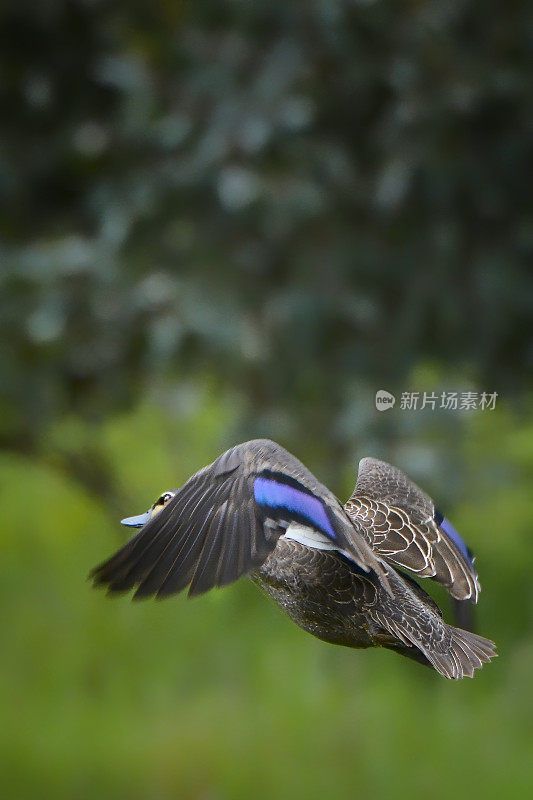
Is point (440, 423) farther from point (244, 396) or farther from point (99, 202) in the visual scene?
point (99, 202)

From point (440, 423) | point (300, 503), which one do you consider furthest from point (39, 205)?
point (300, 503)

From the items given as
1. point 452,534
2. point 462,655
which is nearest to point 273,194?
point 452,534

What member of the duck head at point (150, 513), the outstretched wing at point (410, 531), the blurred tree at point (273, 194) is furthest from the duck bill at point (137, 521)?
the blurred tree at point (273, 194)

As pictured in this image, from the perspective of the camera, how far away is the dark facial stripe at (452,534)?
0.67 meters

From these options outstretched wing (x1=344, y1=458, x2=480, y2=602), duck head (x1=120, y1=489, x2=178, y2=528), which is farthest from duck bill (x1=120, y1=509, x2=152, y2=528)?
outstretched wing (x1=344, y1=458, x2=480, y2=602)

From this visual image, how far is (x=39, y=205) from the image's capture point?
8.60 ft

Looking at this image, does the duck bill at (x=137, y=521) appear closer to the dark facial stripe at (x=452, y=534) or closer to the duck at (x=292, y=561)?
the duck at (x=292, y=561)

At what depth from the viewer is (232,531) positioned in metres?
0.52

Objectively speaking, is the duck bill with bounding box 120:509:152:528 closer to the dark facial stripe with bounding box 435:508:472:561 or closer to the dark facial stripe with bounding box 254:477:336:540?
the dark facial stripe with bounding box 254:477:336:540

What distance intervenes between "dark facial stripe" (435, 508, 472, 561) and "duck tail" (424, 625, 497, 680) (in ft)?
0.31

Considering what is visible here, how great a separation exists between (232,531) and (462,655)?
130 millimetres

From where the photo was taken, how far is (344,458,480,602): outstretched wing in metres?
0.62

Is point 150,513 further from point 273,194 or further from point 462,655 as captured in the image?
point 273,194

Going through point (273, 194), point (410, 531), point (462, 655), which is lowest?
point (462, 655)
